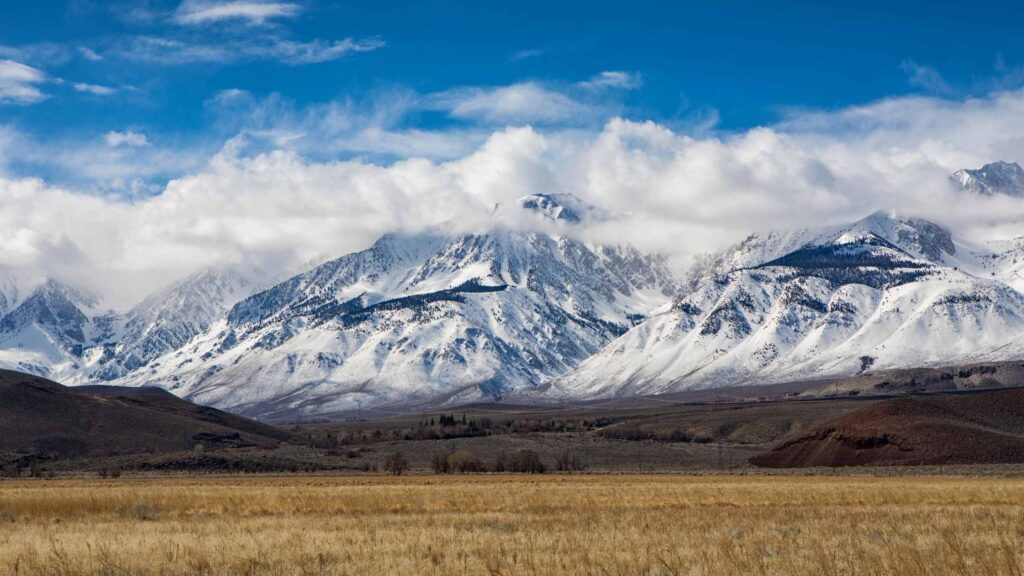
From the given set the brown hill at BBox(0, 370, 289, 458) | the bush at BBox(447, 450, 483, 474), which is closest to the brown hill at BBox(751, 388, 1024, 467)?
the bush at BBox(447, 450, 483, 474)

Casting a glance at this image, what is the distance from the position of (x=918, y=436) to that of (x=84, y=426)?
124 meters

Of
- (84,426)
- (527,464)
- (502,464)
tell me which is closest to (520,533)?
(527,464)

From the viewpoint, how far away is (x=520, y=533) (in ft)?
102

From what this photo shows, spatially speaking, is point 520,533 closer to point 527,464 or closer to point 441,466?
point 441,466

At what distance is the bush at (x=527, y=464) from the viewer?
115500mm

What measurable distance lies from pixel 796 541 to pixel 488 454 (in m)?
126

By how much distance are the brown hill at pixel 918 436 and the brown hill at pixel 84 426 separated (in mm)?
95193

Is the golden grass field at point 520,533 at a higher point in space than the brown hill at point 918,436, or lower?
higher

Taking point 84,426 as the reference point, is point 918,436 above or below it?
below

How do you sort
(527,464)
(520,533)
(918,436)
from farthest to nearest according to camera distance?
(918,436), (527,464), (520,533)

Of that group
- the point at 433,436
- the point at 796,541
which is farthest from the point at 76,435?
the point at 796,541

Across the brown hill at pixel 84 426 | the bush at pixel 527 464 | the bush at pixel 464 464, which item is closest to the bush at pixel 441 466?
the bush at pixel 464 464

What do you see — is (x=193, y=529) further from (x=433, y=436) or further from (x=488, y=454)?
(x=433, y=436)

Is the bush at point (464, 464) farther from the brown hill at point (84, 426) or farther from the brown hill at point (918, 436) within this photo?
the brown hill at point (84, 426)
